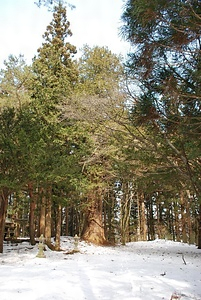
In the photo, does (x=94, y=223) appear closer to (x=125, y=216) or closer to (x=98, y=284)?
(x=125, y=216)

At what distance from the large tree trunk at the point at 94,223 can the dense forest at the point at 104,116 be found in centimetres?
5

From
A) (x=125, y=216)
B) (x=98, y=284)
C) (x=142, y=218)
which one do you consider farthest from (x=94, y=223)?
(x=98, y=284)

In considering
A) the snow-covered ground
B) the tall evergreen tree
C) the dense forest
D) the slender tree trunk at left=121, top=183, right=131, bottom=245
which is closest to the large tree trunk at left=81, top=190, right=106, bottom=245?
the dense forest

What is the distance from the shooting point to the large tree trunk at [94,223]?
14.2m

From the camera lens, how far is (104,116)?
10023 mm

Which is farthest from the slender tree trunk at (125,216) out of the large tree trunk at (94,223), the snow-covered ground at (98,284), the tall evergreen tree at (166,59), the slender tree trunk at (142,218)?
the tall evergreen tree at (166,59)

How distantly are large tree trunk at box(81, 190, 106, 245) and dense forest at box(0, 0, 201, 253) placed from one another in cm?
5

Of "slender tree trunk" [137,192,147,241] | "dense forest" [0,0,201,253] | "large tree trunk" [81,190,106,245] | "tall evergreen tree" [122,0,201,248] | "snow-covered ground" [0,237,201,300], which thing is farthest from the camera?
"slender tree trunk" [137,192,147,241]

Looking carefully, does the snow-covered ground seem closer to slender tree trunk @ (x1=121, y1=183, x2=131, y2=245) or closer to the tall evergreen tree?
the tall evergreen tree

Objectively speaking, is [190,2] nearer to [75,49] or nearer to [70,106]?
[70,106]

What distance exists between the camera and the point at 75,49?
49.8ft

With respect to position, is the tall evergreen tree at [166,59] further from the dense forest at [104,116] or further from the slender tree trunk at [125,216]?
the slender tree trunk at [125,216]

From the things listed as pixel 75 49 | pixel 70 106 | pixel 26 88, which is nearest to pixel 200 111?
pixel 70 106

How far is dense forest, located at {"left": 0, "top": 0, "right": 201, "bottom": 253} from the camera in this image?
15.2 ft
